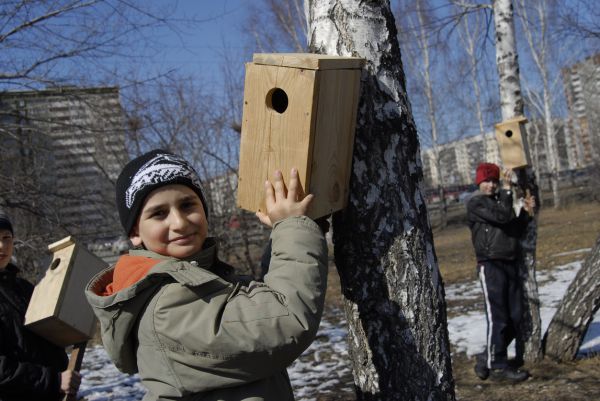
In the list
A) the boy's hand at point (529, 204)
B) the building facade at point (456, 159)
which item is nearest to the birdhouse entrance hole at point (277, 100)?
the boy's hand at point (529, 204)

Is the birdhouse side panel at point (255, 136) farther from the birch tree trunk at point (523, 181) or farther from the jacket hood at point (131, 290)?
the birch tree trunk at point (523, 181)

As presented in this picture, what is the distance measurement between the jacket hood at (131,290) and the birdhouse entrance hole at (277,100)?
0.56 m

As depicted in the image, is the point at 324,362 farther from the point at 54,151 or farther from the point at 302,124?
the point at 54,151

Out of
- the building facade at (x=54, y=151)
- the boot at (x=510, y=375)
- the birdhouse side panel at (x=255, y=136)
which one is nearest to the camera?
the birdhouse side panel at (x=255, y=136)

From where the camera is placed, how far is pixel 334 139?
183 cm

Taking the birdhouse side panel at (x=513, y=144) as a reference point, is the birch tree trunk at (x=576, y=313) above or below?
below

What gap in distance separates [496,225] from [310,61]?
349 centimetres

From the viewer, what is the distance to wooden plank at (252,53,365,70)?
1.71 m

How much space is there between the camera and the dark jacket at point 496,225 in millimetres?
4641

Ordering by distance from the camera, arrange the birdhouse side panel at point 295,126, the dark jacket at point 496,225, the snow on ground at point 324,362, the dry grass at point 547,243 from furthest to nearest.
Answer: the dry grass at point 547,243, the snow on ground at point 324,362, the dark jacket at point 496,225, the birdhouse side panel at point 295,126

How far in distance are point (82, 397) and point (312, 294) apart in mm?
4672

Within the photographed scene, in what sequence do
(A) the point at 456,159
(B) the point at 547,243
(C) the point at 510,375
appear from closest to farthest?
(C) the point at 510,375
(B) the point at 547,243
(A) the point at 456,159

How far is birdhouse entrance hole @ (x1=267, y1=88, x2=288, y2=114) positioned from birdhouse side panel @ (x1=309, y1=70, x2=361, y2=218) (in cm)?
19

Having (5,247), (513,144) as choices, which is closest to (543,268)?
(513,144)
